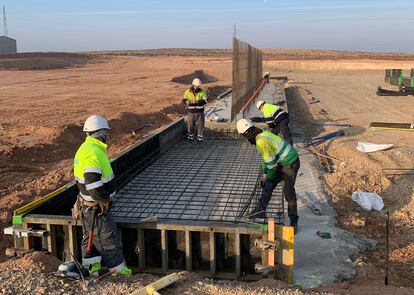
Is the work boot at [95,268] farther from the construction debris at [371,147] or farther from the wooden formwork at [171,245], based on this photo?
the construction debris at [371,147]

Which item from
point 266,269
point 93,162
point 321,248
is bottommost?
point 321,248

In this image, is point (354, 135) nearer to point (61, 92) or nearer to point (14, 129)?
point (14, 129)

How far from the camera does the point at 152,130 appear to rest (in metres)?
14.8

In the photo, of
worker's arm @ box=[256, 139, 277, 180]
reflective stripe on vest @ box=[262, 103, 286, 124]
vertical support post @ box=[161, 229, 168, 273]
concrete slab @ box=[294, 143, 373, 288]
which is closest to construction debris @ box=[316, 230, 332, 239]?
concrete slab @ box=[294, 143, 373, 288]

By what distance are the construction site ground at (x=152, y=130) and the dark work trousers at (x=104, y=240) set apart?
303 millimetres

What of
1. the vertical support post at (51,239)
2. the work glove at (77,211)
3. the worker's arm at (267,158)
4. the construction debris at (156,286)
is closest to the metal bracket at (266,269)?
the construction debris at (156,286)

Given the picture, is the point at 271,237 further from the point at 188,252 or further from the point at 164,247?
the point at 164,247

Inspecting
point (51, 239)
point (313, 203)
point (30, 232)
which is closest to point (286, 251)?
point (51, 239)

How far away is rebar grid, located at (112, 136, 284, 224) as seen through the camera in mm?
6215

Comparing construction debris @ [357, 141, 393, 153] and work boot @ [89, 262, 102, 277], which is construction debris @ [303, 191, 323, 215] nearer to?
construction debris @ [357, 141, 393, 153]

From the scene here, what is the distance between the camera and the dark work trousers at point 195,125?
1027 centimetres

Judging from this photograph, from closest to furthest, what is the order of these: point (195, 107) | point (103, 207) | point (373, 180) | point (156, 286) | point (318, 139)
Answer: point (156, 286), point (103, 207), point (373, 180), point (195, 107), point (318, 139)

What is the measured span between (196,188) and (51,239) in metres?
2.76

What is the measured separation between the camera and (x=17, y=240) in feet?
16.7
